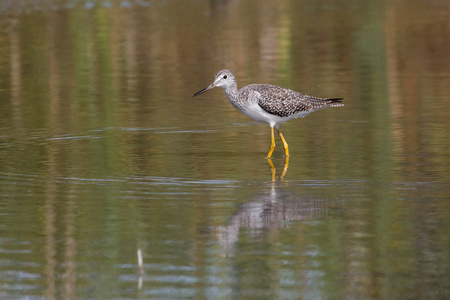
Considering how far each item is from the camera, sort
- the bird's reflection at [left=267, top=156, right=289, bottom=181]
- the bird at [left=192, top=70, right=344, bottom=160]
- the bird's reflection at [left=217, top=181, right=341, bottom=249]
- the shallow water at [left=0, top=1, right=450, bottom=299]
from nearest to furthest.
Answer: the shallow water at [left=0, top=1, right=450, bottom=299], the bird's reflection at [left=217, top=181, right=341, bottom=249], the bird's reflection at [left=267, top=156, right=289, bottom=181], the bird at [left=192, top=70, right=344, bottom=160]

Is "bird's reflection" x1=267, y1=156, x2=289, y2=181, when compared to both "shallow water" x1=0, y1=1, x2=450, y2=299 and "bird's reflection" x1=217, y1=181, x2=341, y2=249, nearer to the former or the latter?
"shallow water" x1=0, y1=1, x2=450, y2=299

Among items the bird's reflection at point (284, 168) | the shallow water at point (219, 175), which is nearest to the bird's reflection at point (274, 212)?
the shallow water at point (219, 175)

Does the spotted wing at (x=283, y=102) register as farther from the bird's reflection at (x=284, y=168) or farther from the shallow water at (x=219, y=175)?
the bird's reflection at (x=284, y=168)

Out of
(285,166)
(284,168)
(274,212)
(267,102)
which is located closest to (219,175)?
(284,168)

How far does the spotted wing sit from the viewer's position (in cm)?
1573

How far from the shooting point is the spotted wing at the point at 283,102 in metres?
15.7

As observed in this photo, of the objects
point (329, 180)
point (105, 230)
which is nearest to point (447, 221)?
point (329, 180)

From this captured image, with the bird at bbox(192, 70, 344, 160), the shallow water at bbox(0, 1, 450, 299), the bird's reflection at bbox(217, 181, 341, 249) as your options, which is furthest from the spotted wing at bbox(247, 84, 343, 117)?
the bird's reflection at bbox(217, 181, 341, 249)

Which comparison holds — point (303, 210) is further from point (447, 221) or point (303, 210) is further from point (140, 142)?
point (140, 142)

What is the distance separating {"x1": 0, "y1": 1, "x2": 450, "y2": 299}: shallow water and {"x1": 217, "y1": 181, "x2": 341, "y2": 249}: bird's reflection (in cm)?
2

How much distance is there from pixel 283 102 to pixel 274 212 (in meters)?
4.48

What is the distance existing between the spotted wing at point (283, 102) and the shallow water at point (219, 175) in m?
0.54

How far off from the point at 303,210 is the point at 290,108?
4484mm

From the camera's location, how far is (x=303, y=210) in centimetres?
1166
